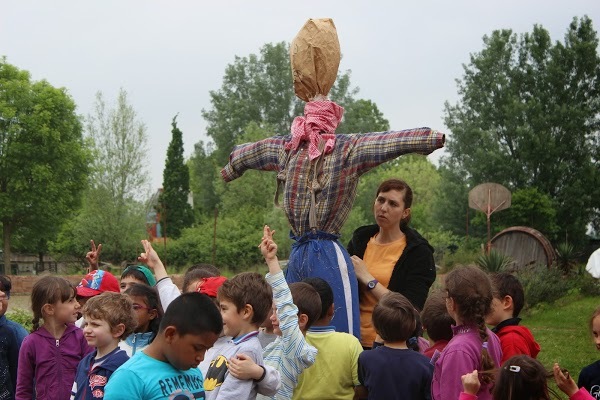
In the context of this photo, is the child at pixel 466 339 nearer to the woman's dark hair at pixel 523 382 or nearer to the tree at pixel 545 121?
the woman's dark hair at pixel 523 382

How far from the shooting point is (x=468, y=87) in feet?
131

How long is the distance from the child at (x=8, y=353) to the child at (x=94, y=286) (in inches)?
17.5

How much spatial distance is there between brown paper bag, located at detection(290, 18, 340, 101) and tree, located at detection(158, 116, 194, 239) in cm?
3787

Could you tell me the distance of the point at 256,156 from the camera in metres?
5.64

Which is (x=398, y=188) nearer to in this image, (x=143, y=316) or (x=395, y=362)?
(x=395, y=362)

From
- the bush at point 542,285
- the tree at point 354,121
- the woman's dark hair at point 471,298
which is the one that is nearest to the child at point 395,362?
the woman's dark hair at point 471,298

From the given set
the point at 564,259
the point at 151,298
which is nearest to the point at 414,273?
the point at 151,298

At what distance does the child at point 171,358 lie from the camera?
3.27 m

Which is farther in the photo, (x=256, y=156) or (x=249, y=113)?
(x=249, y=113)

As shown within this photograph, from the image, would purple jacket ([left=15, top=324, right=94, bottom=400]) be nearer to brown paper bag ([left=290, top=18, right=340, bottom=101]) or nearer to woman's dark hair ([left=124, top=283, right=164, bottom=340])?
woman's dark hair ([left=124, top=283, right=164, bottom=340])

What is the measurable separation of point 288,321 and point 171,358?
0.92m

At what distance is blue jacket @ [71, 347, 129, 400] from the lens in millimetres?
4191

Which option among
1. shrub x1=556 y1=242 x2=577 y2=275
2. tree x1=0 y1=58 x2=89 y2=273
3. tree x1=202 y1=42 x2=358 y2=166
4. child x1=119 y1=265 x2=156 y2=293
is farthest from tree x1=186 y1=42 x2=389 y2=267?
child x1=119 y1=265 x2=156 y2=293

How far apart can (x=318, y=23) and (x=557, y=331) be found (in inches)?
347
